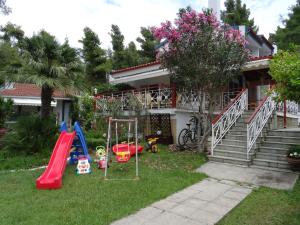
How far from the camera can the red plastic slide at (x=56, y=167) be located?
645cm

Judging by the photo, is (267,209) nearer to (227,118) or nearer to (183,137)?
(227,118)

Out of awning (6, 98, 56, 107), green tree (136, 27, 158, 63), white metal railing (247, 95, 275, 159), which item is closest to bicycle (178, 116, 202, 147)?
white metal railing (247, 95, 275, 159)

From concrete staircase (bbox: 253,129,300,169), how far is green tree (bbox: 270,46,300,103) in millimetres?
2741

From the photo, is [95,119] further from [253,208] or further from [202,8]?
[253,208]

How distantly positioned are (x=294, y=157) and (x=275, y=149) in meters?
1.30

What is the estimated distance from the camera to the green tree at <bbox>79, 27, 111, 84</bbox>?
2739 cm

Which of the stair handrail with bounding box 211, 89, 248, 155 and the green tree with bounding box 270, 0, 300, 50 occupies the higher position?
the green tree with bounding box 270, 0, 300, 50

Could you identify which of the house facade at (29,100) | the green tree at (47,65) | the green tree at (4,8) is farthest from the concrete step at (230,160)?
the green tree at (4,8)

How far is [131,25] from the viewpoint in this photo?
33312mm

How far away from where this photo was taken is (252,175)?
7777mm

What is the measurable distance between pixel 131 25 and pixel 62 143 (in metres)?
28.3

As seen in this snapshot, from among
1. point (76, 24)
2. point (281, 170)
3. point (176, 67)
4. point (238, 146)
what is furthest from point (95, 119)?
point (76, 24)

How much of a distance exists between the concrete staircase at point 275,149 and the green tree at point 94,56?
21270mm

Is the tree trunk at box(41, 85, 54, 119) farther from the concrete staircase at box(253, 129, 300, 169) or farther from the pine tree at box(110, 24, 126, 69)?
the pine tree at box(110, 24, 126, 69)
